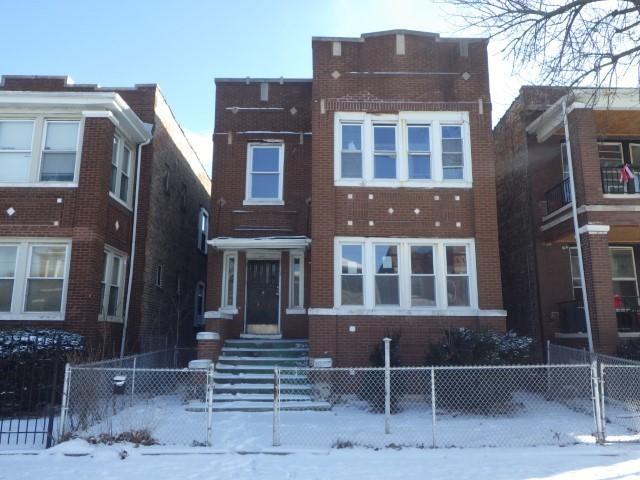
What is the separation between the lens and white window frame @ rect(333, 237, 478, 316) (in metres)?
12.6

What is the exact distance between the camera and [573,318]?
1445 centimetres

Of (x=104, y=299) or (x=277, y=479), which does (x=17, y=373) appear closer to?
(x=104, y=299)

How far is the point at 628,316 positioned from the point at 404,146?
773 cm

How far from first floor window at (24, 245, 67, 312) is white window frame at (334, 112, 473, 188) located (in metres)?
6.91

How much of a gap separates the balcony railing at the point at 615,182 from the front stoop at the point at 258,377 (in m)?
9.28

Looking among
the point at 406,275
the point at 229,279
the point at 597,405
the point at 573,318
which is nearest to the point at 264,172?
the point at 229,279

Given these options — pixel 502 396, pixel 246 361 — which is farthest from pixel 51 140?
pixel 502 396

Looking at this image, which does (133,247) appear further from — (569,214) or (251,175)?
(569,214)

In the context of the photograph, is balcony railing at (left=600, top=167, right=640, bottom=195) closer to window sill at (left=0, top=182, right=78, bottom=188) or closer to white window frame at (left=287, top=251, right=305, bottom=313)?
white window frame at (left=287, top=251, right=305, bottom=313)

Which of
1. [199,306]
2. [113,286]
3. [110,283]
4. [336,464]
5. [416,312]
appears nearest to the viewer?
[336,464]

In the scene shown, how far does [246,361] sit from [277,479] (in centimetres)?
641

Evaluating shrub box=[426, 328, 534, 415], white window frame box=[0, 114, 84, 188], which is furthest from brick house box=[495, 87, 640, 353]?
white window frame box=[0, 114, 84, 188]

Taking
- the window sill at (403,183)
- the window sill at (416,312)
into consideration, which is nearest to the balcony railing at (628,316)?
the window sill at (416,312)

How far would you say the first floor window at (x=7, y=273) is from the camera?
41.4ft
